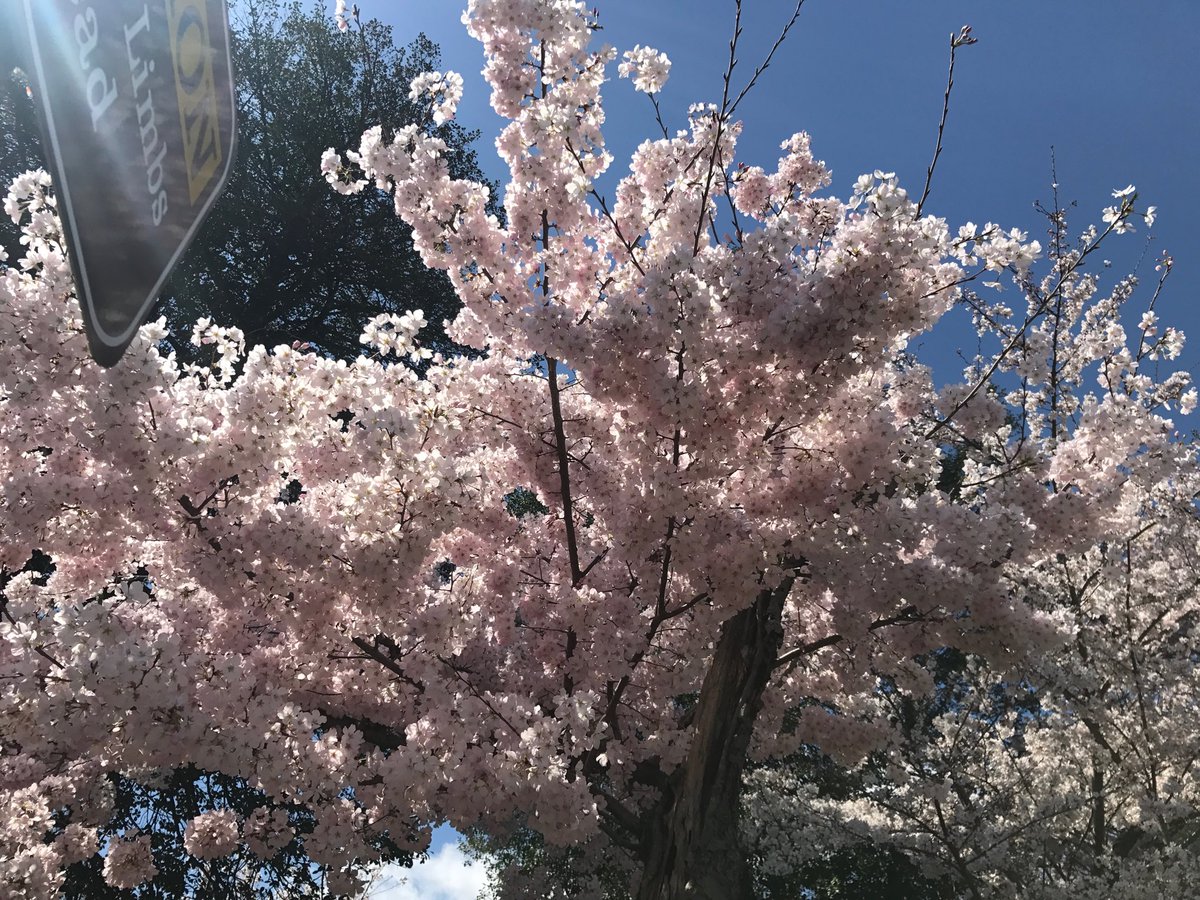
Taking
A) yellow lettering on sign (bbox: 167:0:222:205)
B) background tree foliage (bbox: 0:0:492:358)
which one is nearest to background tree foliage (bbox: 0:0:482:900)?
background tree foliage (bbox: 0:0:492:358)

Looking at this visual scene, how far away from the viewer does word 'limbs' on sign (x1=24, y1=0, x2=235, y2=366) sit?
4.44 ft

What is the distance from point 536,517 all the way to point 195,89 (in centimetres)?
488

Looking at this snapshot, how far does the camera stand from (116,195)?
1.48 m

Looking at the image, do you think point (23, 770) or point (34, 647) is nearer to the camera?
point (34, 647)

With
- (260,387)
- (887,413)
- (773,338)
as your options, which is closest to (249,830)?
(260,387)

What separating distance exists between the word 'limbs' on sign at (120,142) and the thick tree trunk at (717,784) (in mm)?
4603

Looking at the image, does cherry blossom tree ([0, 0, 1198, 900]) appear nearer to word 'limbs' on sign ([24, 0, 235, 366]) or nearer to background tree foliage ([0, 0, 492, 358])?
word 'limbs' on sign ([24, 0, 235, 366])

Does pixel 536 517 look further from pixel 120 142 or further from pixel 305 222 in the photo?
pixel 305 222

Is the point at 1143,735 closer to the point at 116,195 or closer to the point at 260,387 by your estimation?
the point at 260,387

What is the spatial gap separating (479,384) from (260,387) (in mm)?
1458

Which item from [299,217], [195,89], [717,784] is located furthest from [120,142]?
[299,217]

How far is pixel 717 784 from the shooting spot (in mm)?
5363

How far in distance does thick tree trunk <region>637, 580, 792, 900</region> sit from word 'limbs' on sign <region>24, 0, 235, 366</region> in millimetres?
4603

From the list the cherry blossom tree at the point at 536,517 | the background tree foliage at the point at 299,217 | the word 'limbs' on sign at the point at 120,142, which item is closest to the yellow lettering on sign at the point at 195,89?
the word 'limbs' on sign at the point at 120,142
